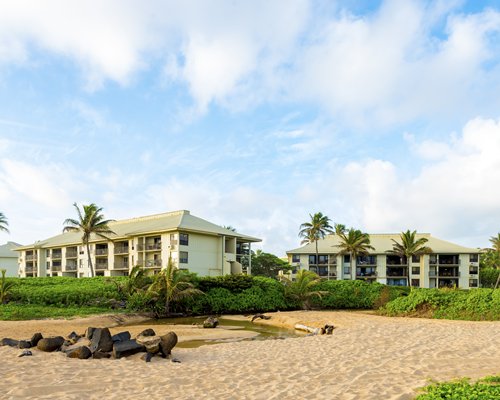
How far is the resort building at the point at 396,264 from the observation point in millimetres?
64500

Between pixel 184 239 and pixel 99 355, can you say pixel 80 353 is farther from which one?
pixel 184 239

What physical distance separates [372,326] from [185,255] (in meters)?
27.3

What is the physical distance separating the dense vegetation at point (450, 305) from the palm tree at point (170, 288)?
538 inches

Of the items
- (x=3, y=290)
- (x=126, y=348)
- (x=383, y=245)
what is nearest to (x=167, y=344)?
(x=126, y=348)

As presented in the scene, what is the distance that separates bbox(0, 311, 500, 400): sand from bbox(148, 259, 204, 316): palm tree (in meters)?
13.1

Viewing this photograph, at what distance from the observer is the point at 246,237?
50.1 m

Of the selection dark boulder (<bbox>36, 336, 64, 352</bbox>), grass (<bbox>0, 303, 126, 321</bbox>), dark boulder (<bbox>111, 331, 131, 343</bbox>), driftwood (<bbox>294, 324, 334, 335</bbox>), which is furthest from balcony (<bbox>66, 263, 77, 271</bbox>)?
dark boulder (<bbox>111, 331, 131, 343</bbox>)

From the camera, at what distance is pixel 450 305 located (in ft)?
89.6

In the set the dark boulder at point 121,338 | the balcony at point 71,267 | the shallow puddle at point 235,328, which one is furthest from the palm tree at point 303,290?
the balcony at point 71,267

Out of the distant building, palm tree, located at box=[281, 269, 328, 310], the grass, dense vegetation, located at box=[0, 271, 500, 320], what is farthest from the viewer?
the distant building

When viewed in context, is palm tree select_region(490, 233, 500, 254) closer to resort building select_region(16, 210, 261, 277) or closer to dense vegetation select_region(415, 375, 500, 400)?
resort building select_region(16, 210, 261, 277)

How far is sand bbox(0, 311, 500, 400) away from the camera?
25.7 feet

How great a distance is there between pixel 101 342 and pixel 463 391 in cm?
884

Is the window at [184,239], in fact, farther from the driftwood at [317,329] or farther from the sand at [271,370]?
the sand at [271,370]
